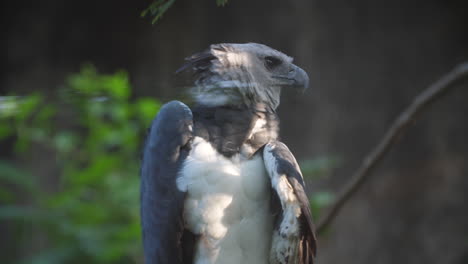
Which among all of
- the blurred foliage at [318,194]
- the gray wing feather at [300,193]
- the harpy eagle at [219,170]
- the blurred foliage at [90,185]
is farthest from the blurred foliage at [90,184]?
the gray wing feather at [300,193]

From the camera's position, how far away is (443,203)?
2.89m

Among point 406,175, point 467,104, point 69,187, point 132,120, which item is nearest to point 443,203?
point 406,175

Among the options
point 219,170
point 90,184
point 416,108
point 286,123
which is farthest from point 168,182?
point 90,184

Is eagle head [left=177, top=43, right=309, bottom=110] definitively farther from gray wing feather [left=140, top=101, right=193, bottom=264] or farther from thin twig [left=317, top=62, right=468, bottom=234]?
thin twig [left=317, top=62, right=468, bottom=234]

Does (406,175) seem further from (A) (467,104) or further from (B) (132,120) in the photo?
(B) (132,120)

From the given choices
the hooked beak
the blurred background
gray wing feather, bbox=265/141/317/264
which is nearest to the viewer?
gray wing feather, bbox=265/141/317/264

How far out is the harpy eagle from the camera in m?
1.05

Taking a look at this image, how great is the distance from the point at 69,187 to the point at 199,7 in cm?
136

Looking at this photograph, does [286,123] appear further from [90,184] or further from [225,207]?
[90,184]

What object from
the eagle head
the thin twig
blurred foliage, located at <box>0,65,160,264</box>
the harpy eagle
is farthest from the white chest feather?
blurred foliage, located at <box>0,65,160,264</box>

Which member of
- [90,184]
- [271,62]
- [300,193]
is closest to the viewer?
[300,193]

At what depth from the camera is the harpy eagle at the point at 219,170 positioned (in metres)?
1.05

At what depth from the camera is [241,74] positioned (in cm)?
107

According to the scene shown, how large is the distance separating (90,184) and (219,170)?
1.29m
